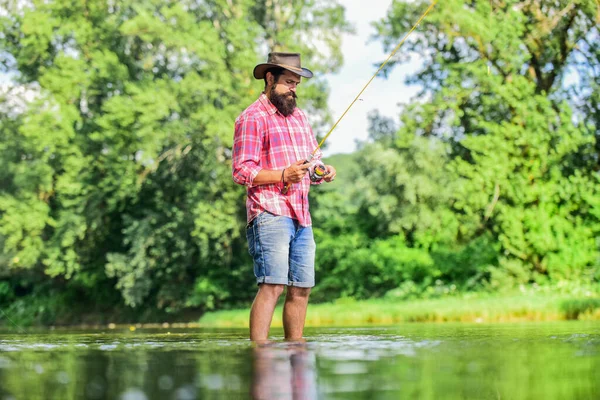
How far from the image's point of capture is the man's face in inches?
253

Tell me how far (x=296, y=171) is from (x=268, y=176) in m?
0.21

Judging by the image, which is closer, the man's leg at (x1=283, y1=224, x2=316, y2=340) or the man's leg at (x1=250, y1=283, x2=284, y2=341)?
the man's leg at (x1=250, y1=283, x2=284, y2=341)

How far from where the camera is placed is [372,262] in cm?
2747

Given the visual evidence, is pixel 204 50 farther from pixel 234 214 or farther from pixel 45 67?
pixel 45 67

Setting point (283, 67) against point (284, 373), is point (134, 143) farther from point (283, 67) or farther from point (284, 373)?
point (284, 373)

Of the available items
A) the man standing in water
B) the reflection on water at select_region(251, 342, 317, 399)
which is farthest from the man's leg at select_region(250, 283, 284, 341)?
the reflection on water at select_region(251, 342, 317, 399)

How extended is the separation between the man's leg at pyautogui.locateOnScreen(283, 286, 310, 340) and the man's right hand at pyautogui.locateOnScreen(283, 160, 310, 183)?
2.45ft

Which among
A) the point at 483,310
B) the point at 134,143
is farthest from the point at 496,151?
the point at 134,143

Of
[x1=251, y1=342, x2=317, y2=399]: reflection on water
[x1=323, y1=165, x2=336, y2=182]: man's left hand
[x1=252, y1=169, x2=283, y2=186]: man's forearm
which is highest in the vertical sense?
[x1=323, y1=165, x2=336, y2=182]: man's left hand

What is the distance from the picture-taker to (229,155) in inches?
1125

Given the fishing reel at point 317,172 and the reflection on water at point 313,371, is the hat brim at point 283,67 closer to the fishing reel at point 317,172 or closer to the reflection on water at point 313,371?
the fishing reel at point 317,172

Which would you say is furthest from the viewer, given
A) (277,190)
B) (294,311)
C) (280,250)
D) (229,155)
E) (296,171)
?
(229,155)

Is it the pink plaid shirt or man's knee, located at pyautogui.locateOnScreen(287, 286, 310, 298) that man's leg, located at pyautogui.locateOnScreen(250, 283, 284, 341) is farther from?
the pink plaid shirt

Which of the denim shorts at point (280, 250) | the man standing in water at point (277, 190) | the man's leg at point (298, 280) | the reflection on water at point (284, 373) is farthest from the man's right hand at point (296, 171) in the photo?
the reflection on water at point (284, 373)
